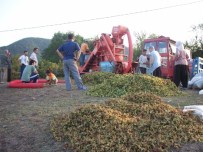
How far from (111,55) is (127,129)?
399 inches

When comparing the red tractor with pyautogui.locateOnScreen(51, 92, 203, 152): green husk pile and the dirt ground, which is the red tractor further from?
pyautogui.locateOnScreen(51, 92, 203, 152): green husk pile

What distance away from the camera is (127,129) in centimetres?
395

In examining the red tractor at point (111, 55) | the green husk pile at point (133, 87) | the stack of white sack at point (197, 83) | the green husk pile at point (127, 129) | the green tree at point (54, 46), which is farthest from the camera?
the green tree at point (54, 46)

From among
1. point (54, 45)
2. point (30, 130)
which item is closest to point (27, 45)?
point (54, 45)

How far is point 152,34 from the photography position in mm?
57906

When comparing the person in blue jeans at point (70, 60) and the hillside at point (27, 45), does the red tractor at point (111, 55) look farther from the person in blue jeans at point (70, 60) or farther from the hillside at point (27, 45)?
the hillside at point (27, 45)

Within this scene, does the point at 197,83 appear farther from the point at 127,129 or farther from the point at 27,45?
the point at 27,45

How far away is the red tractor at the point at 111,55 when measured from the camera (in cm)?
1372

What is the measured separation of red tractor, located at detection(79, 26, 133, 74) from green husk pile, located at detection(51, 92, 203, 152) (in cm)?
895

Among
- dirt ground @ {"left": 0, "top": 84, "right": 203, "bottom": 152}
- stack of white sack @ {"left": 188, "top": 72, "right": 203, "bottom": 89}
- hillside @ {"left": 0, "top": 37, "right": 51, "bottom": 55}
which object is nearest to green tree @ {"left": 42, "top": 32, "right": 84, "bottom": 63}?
hillside @ {"left": 0, "top": 37, "right": 51, "bottom": 55}

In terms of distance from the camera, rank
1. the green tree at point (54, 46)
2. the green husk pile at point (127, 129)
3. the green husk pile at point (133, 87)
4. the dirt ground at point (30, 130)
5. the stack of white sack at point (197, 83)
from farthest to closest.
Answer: the green tree at point (54, 46) → the stack of white sack at point (197, 83) → the green husk pile at point (133, 87) → the dirt ground at point (30, 130) → the green husk pile at point (127, 129)

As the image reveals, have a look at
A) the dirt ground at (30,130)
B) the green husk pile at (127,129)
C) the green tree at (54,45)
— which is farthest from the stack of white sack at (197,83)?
the green tree at (54,45)

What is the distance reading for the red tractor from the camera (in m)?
13.7

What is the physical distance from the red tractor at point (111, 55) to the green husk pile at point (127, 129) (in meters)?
8.95
